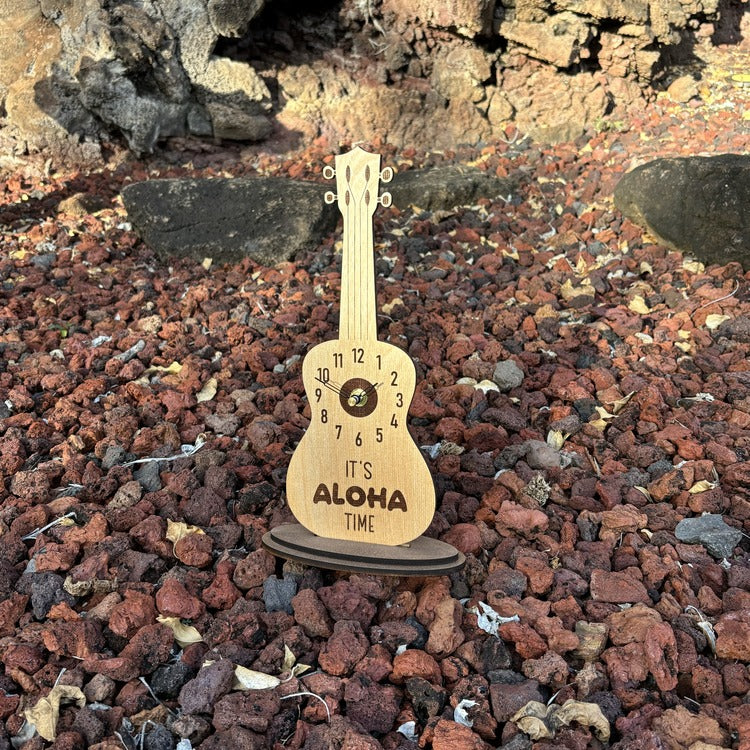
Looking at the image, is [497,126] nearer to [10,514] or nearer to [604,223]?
[604,223]

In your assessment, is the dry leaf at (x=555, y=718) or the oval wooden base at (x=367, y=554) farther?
the oval wooden base at (x=367, y=554)

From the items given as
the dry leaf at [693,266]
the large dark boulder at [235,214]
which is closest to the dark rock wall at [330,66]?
the large dark boulder at [235,214]

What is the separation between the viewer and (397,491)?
176 centimetres

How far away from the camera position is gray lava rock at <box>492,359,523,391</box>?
2564 mm

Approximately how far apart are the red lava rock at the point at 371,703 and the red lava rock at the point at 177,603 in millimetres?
427

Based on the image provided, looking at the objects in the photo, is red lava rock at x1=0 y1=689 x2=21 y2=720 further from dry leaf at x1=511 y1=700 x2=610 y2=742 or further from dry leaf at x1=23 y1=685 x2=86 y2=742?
dry leaf at x1=511 y1=700 x2=610 y2=742

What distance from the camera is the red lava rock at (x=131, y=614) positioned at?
1.58 m

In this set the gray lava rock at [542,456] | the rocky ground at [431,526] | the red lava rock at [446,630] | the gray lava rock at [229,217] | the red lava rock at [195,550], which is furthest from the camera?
the gray lava rock at [229,217]

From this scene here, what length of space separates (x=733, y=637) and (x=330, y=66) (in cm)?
521

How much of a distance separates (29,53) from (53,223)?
164cm

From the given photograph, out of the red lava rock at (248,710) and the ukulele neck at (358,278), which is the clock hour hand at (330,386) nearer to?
the ukulele neck at (358,278)

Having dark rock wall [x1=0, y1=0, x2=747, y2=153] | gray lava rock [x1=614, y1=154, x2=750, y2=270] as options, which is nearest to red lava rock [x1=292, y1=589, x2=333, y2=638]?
gray lava rock [x1=614, y1=154, x2=750, y2=270]

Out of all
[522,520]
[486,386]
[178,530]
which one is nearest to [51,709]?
[178,530]

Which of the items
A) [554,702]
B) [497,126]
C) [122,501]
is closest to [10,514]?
[122,501]
